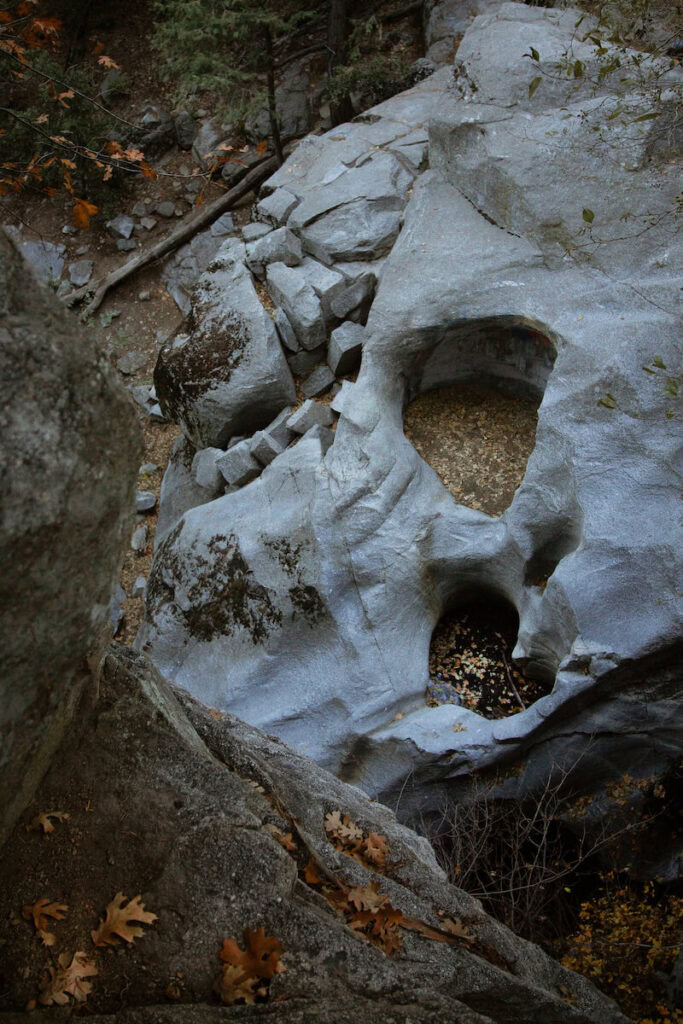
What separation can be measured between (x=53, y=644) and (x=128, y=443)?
0.76 metres

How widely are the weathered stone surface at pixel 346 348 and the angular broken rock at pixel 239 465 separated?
5.42 feet

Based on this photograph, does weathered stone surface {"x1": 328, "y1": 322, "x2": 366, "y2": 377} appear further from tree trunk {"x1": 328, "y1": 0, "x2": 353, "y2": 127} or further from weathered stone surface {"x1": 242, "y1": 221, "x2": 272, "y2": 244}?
tree trunk {"x1": 328, "y1": 0, "x2": 353, "y2": 127}

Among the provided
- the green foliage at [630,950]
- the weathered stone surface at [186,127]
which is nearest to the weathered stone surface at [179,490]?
the green foliage at [630,950]

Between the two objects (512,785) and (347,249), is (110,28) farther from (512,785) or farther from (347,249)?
(512,785)

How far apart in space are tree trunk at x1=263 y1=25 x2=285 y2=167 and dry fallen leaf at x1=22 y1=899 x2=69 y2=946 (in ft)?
39.6

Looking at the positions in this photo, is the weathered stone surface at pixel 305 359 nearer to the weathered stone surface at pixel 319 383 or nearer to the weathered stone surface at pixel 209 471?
the weathered stone surface at pixel 319 383

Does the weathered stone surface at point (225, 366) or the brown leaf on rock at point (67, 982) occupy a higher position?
the brown leaf on rock at point (67, 982)

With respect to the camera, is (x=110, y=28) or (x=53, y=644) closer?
(x=53, y=644)

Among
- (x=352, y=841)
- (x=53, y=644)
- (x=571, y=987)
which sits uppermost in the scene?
(x=53, y=644)

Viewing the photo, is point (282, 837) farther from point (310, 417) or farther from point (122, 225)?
point (122, 225)

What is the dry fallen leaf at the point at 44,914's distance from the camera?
314 centimetres

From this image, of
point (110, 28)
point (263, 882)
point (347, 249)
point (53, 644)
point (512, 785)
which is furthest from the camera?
point (110, 28)

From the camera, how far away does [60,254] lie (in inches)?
605

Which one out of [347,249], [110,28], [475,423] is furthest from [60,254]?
[475,423]
